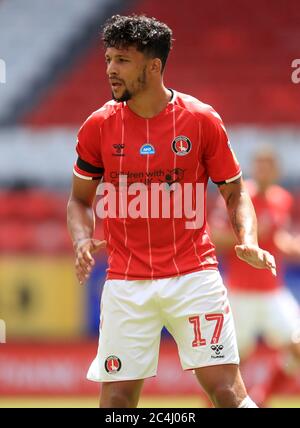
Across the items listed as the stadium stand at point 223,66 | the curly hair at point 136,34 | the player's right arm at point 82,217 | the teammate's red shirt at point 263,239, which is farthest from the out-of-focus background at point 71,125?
the curly hair at point 136,34

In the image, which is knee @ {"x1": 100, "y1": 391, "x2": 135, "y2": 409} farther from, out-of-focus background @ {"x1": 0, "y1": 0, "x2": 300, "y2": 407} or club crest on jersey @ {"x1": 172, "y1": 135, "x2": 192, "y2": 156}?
out-of-focus background @ {"x1": 0, "y1": 0, "x2": 300, "y2": 407}

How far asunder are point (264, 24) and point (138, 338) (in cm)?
936

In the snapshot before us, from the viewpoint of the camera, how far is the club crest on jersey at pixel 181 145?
4266 millimetres

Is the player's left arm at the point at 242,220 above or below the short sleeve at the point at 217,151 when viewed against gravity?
below

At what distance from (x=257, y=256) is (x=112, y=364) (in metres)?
0.82

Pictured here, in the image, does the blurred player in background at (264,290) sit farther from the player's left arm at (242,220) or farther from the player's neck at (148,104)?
the player's neck at (148,104)

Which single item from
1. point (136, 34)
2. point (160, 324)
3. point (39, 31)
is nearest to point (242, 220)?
point (160, 324)

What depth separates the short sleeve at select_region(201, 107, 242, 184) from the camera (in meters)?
4.29

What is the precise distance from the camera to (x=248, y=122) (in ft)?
40.0

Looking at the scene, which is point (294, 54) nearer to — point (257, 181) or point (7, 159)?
point (7, 159)

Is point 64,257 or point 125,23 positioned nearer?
point 125,23

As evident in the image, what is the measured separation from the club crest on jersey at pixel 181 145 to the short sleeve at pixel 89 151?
35 cm
